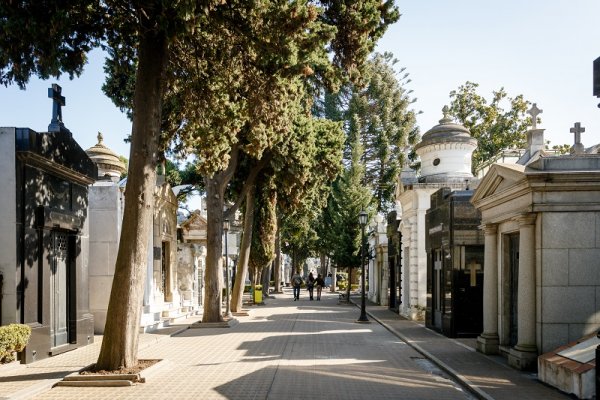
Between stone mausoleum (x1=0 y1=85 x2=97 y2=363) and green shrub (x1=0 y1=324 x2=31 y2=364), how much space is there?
44 cm

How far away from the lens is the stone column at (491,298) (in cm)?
1368

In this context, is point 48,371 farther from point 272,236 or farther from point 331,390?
point 272,236

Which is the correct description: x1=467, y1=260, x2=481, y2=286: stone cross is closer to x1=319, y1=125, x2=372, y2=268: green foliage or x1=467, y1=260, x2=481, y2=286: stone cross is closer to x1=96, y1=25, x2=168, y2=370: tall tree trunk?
x1=96, y1=25, x2=168, y2=370: tall tree trunk

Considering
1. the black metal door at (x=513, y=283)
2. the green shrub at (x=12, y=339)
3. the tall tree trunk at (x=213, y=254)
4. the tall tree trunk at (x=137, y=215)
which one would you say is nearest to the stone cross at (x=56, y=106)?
the tall tree trunk at (x=137, y=215)

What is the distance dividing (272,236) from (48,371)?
82.3ft

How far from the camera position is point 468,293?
17.2 meters

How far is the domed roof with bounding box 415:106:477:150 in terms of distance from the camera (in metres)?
23.8

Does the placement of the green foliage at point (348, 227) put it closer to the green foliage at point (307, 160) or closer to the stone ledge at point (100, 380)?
the green foliage at point (307, 160)

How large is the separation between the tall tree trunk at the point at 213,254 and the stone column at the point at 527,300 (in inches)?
458

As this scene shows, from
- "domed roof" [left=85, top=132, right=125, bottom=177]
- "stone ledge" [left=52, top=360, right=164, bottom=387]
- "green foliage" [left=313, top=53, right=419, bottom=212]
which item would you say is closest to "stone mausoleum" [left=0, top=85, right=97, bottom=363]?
"stone ledge" [left=52, top=360, right=164, bottom=387]

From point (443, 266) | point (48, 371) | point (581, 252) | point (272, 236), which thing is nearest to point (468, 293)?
point (443, 266)

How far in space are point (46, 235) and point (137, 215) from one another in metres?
3.15

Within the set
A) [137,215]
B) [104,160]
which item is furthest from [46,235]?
[104,160]

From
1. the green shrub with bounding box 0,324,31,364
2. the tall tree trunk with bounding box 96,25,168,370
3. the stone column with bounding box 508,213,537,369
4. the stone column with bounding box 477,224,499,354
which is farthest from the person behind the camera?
the stone column with bounding box 477,224,499,354
